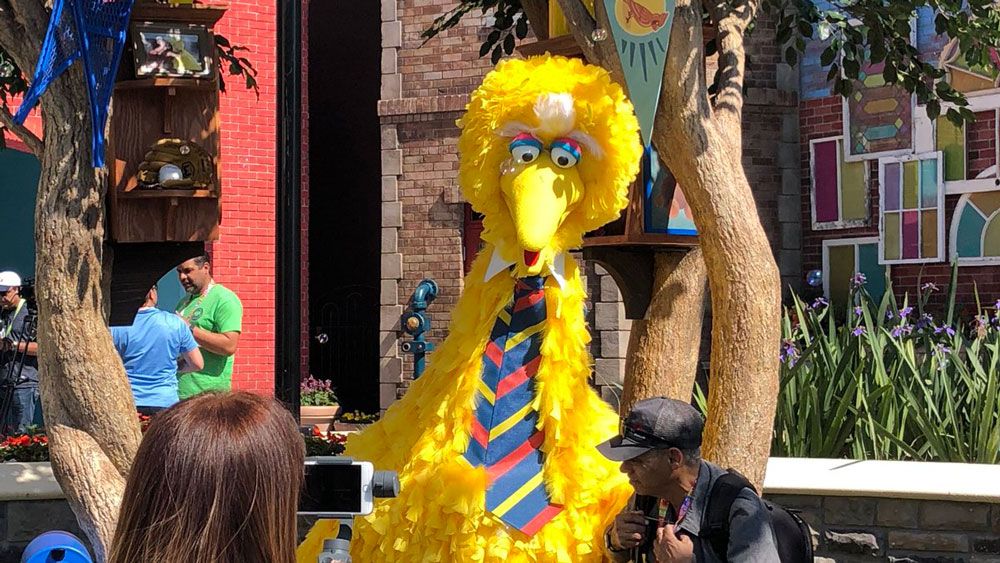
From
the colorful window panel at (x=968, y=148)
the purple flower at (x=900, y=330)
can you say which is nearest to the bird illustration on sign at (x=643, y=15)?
the purple flower at (x=900, y=330)

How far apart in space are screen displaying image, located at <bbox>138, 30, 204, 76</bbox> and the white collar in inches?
65.3

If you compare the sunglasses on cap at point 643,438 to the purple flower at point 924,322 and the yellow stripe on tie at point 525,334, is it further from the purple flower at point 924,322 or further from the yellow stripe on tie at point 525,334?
the purple flower at point 924,322

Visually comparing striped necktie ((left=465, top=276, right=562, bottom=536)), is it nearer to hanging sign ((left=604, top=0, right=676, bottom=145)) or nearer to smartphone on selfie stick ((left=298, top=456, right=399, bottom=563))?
hanging sign ((left=604, top=0, right=676, bottom=145))

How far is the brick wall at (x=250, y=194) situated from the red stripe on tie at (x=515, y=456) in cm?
844

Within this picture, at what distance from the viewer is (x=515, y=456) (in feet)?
11.8

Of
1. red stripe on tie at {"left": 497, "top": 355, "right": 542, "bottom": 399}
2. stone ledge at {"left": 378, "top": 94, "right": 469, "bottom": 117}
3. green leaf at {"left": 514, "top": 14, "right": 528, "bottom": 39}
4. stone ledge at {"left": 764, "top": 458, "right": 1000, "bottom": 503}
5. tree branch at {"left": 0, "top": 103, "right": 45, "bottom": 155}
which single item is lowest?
stone ledge at {"left": 764, "top": 458, "right": 1000, "bottom": 503}

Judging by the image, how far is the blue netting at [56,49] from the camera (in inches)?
163

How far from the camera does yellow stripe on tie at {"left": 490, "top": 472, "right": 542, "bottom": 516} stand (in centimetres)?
347

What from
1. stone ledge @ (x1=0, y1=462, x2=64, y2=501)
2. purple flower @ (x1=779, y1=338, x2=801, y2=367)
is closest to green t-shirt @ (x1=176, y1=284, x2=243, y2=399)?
stone ledge @ (x1=0, y1=462, x2=64, y2=501)

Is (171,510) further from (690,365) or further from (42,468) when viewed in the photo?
(42,468)

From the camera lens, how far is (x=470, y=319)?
3840mm

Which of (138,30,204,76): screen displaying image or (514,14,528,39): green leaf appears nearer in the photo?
(138,30,204,76): screen displaying image

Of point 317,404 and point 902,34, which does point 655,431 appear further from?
point 317,404

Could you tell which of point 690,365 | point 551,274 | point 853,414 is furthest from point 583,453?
point 853,414
